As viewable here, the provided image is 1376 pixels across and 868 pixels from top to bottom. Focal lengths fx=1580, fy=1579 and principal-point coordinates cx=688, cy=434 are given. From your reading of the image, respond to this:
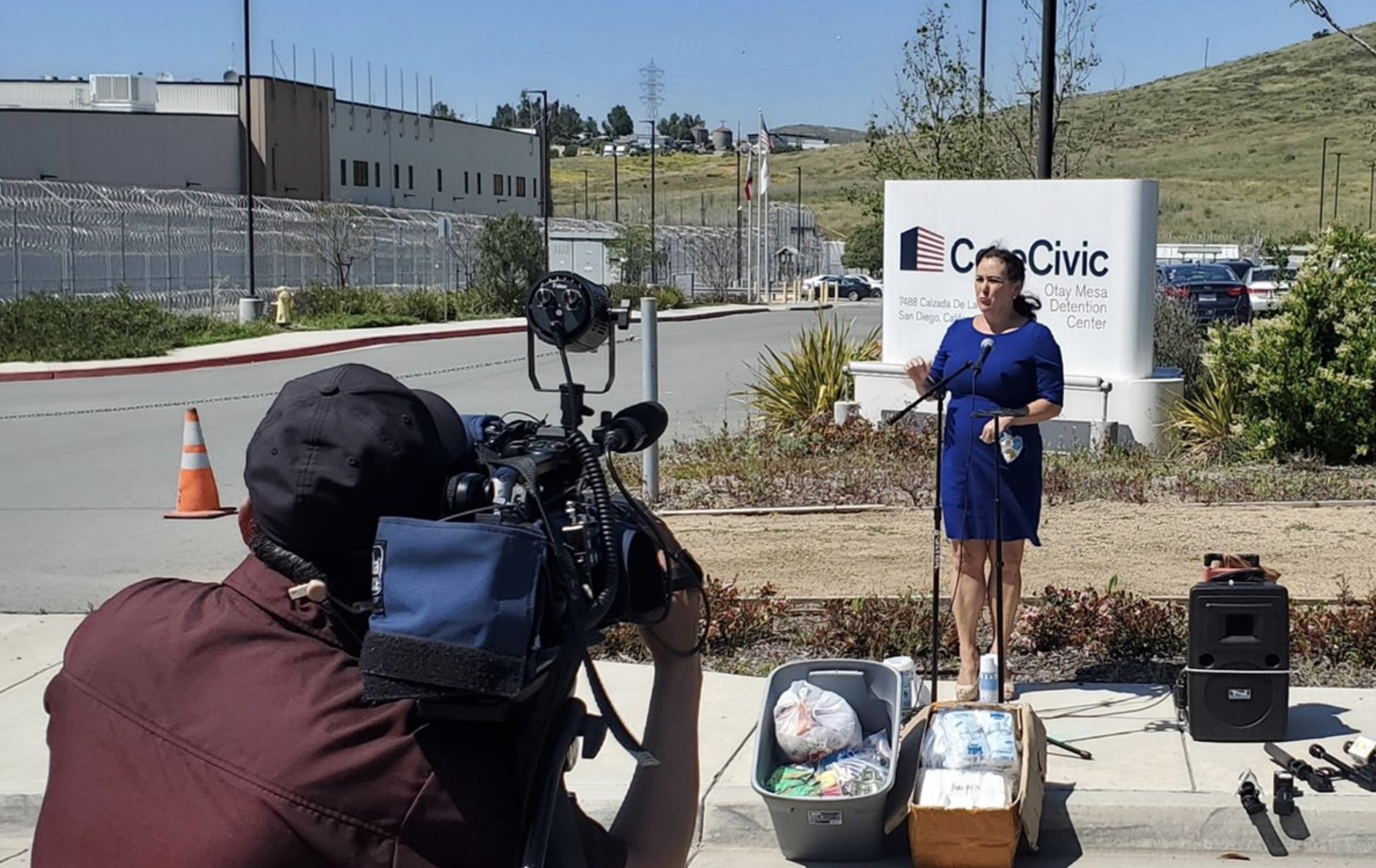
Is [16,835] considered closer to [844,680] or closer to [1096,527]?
[844,680]

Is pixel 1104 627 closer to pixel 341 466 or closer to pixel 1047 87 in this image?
pixel 341 466

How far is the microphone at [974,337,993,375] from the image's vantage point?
19.5 feet

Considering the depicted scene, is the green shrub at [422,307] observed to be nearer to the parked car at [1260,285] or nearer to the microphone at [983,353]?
the parked car at [1260,285]

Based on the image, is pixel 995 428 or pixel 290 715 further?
pixel 995 428

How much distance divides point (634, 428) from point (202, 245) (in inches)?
1665

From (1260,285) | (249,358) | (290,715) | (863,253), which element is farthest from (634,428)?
(863,253)

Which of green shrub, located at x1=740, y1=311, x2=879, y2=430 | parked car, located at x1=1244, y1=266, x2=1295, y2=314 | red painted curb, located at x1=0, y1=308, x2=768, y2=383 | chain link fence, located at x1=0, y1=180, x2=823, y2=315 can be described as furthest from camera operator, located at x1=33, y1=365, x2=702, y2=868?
chain link fence, located at x1=0, y1=180, x2=823, y2=315

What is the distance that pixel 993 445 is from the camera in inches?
241

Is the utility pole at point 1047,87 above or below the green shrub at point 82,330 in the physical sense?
above

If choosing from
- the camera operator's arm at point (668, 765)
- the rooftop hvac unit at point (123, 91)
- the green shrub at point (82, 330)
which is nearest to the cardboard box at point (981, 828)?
the camera operator's arm at point (668, 765)

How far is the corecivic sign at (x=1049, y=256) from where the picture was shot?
12.9m

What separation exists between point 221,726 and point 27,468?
13.1m

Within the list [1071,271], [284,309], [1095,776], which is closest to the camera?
[1095,776]

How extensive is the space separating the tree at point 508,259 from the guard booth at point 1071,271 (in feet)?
100.0
